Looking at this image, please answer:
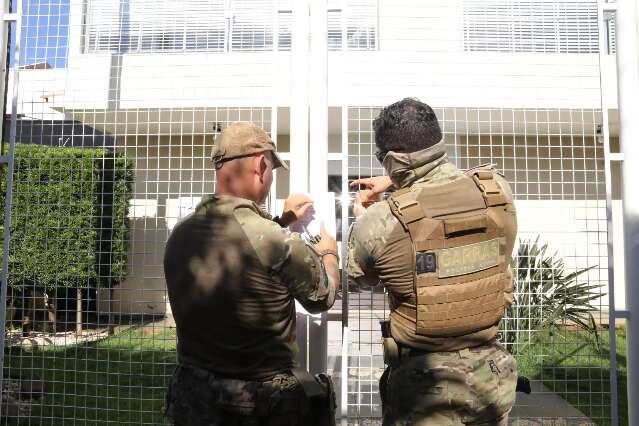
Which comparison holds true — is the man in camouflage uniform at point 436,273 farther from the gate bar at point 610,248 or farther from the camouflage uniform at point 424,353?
the gate bar at point 610,248

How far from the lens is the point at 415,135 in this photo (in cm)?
176

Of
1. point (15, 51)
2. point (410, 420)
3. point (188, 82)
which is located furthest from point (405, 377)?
point (188, 82)

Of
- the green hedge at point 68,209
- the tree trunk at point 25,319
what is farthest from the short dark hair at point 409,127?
the tree trunk at point 25,319

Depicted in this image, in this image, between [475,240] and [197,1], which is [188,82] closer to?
[197,1]

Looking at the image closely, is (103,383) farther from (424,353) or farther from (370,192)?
(424,353)

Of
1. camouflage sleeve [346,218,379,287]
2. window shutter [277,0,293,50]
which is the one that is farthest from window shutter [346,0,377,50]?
camouflage sleeve [346,218,379,287]

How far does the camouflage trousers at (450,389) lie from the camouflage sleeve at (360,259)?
1.01ft

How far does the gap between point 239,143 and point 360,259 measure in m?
0.59

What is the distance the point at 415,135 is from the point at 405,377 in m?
0.84

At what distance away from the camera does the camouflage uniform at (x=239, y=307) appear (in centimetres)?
164

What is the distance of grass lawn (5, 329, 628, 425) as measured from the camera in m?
3.12

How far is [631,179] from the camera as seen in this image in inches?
91.7

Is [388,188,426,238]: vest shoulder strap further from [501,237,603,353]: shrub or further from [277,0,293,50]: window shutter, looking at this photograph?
[501,237,603,353]: shrub

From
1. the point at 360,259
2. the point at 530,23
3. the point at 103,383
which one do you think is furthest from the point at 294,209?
the point at 103,383
